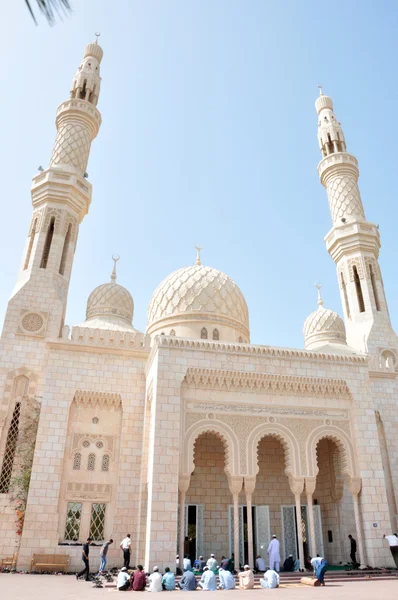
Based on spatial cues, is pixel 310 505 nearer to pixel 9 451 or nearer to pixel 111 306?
pixel 9 451

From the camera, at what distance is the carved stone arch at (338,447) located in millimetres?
12086

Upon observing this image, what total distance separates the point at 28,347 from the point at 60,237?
417 cm

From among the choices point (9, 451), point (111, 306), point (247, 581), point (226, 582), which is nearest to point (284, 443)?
point (247, 581)

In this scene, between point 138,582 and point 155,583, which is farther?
point 138,582

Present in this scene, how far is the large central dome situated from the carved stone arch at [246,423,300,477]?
650cm

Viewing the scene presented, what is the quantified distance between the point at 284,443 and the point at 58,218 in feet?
34.7

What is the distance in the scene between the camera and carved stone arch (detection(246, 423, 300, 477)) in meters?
11.8

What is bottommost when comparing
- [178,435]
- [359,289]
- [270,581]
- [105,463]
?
[270,581]

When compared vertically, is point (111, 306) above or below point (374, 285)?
below

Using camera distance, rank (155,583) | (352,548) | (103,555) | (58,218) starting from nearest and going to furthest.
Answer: (155,583) → (103,555) → (352,548) → (58,218)

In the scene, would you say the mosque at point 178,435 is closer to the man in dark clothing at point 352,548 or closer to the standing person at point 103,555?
the man in dark clothing at point 352,548

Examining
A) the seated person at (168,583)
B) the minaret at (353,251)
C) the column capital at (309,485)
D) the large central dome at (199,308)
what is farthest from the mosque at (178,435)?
the large central dome at (199,308)

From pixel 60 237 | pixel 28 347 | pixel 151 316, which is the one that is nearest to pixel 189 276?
pixel 151 316

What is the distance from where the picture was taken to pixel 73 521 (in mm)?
12156
